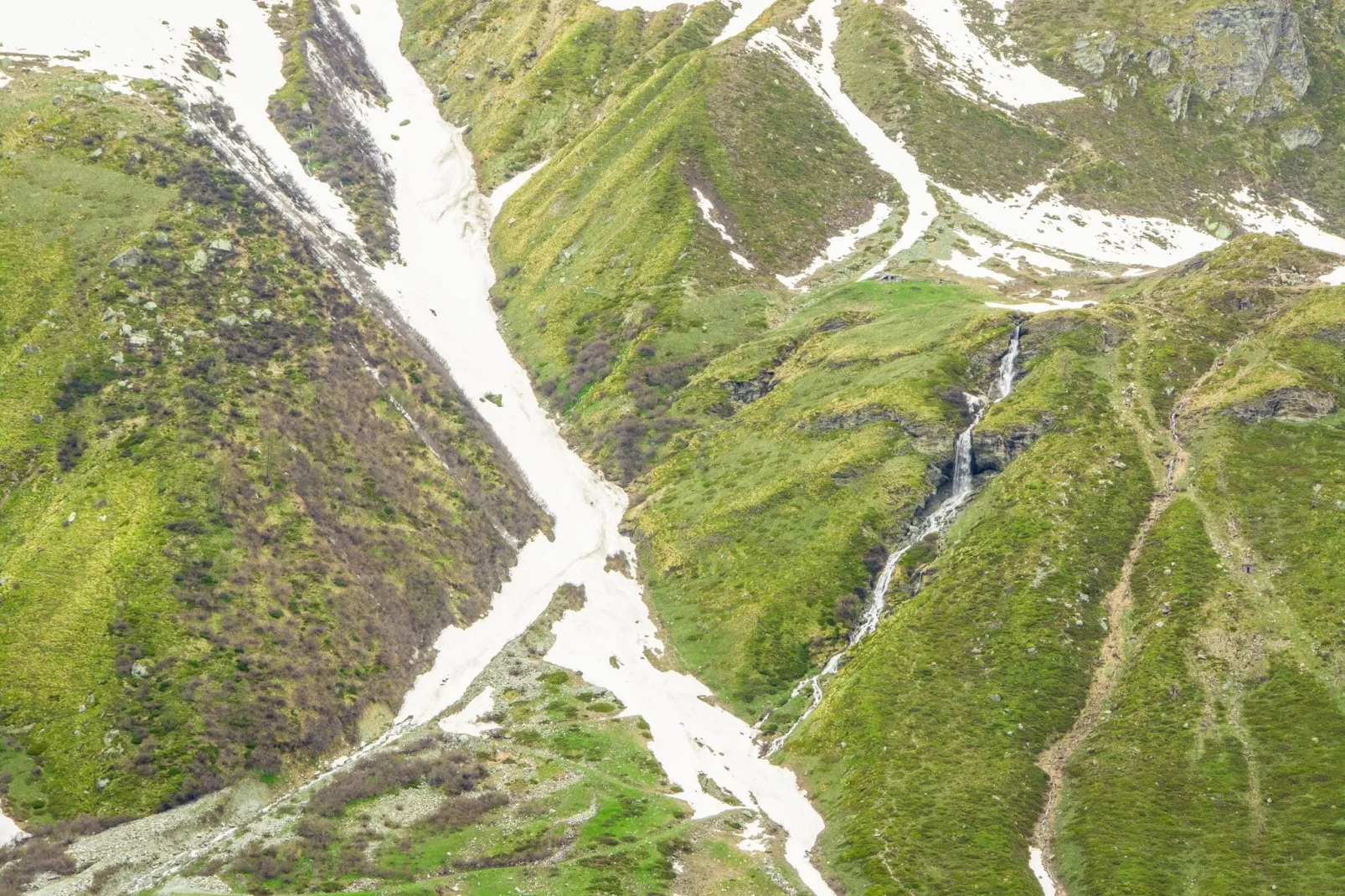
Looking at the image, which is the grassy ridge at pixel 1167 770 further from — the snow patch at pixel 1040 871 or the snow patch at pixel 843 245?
the snow patch at pixel 843 245

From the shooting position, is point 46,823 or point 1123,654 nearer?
point 46,823

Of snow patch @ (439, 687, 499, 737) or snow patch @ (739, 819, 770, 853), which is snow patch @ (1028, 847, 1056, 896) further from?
snow patch @ (439, 687, 499, 737)

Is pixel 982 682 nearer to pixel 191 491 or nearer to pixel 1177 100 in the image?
pixel 191 491

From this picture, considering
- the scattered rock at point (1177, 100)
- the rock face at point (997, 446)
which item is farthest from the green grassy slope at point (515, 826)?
the scattered rock at point (1177, 100)

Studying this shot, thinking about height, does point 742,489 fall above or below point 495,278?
below

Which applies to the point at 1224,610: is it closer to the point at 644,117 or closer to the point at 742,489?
the point at 742,489

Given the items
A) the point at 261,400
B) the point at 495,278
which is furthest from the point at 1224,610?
the point at 495,278

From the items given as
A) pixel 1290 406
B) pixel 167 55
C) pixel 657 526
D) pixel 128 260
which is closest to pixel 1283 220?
pixel 1290 406
